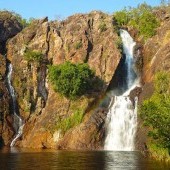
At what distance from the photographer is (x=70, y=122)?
7519 centimetres

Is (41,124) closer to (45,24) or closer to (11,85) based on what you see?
(11,85)

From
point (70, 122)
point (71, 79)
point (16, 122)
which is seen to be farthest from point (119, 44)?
point (16, 122)

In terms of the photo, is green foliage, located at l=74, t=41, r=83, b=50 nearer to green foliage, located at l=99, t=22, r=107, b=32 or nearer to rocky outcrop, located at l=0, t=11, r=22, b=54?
green foliage, located at l=99, t=22, r=107, b=32

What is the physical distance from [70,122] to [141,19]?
3273 centimetres

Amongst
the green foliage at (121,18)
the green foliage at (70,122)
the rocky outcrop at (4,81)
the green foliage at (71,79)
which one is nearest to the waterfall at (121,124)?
the green foliage at (70,122)

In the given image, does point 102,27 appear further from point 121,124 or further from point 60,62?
point 121,124

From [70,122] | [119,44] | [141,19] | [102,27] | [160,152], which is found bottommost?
[160,152]

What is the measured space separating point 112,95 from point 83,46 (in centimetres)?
1456

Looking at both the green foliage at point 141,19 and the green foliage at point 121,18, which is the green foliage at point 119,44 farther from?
the green foliage at point 121,18

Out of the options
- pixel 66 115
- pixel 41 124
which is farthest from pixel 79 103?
pixel 41 124

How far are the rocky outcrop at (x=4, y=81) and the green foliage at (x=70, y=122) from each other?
10.1 m

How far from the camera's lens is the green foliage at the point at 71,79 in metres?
76.8

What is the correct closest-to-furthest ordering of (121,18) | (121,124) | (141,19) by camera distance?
(121,124), (141,19), (121,18)

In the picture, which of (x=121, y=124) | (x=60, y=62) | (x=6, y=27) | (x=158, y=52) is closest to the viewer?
(x=121, y=124)
